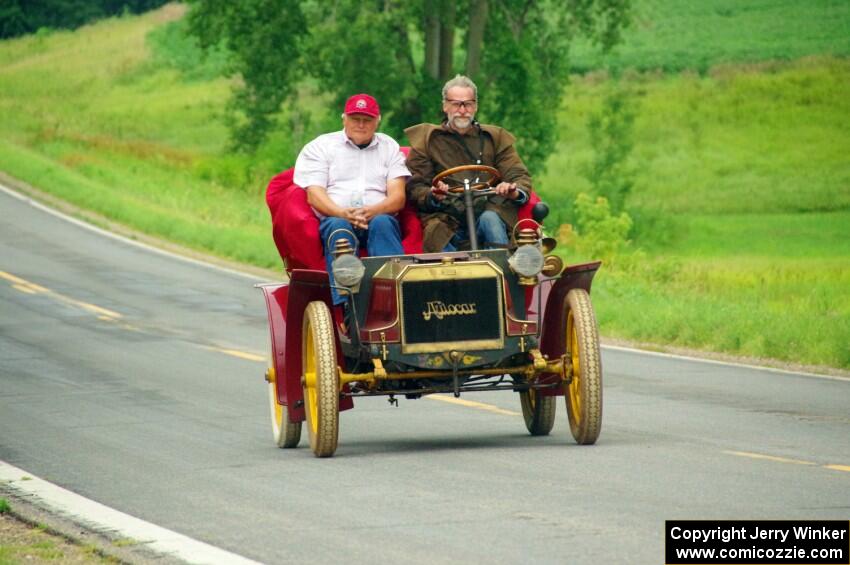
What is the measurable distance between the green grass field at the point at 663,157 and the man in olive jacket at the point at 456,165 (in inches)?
285

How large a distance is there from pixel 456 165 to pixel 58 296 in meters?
15.5

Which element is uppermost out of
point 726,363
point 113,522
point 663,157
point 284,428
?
point 113,522

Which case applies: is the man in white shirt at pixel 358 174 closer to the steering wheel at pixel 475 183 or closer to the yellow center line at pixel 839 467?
the steering wheel at pixel 475 183

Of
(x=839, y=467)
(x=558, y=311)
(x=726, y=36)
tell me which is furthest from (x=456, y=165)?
(x=726, y=36)

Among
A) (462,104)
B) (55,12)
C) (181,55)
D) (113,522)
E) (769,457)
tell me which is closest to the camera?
(113,522)

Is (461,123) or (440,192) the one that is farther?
(461,123)

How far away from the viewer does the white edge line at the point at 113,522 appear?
284 inches

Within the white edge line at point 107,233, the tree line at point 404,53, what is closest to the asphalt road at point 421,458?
the white edge line at point 107,233

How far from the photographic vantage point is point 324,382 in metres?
10.1

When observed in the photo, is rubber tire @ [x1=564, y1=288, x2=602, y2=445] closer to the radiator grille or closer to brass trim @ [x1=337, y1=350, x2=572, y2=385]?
brass trim @ [x1=337, y1=350, x2=572, y2=385]

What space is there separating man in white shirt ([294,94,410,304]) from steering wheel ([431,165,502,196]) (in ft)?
1.04

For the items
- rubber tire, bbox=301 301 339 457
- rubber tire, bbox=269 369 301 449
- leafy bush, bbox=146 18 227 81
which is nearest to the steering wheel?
rubber tire, bbox=301 301 339 457

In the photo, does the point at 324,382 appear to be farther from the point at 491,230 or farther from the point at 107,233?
the point at 107,233

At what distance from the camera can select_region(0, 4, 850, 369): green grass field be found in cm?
2439
